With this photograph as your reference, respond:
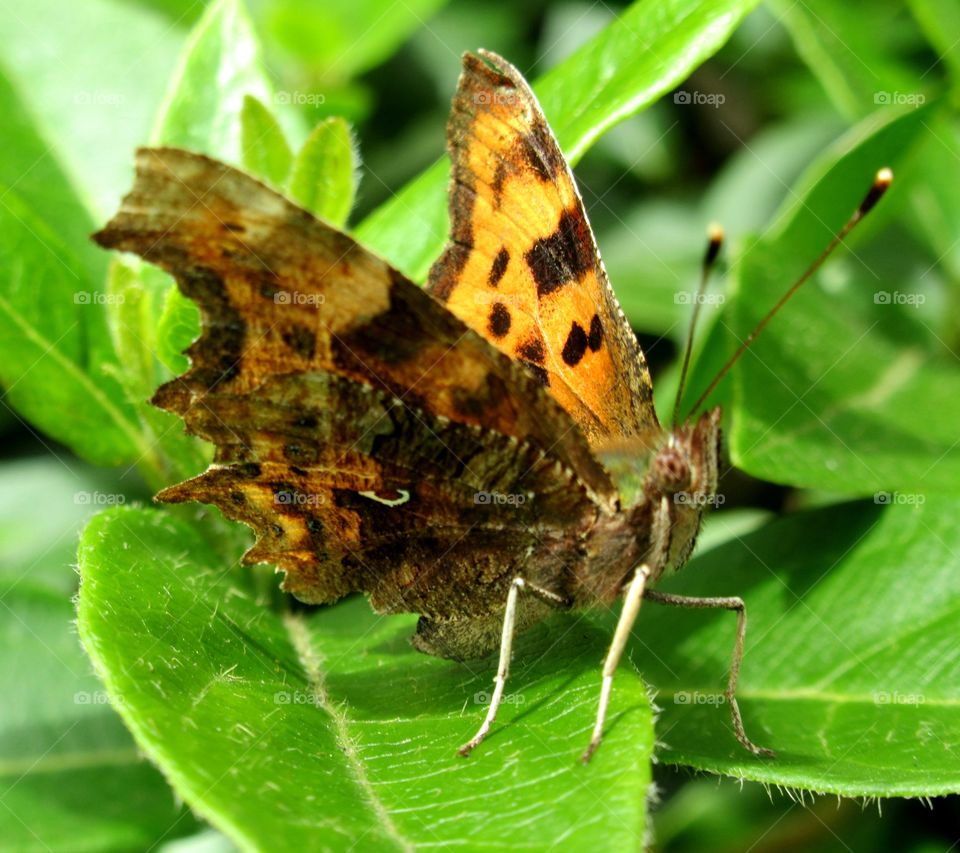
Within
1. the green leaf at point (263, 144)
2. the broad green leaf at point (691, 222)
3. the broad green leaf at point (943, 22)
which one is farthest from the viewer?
the broad green leaf at point (691, 222)

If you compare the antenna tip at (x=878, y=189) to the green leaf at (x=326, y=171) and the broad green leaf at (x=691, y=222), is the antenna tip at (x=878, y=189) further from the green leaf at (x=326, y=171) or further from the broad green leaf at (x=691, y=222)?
the broad green leaf at (x=691, y=222)

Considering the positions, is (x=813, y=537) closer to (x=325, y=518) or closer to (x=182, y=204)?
(x=325, y=518)

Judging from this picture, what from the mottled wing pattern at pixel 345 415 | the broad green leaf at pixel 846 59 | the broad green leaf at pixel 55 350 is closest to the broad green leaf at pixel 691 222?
the broad green leaf at pixel 846 59

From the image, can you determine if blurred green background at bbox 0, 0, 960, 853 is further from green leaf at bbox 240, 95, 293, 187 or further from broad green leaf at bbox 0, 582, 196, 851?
green leaf at bbox 240, 95, 293, 187

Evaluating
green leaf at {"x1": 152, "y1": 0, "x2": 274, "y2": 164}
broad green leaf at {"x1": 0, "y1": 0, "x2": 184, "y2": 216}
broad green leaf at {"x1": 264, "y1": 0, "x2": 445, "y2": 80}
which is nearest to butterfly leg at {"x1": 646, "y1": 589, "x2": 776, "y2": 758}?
green leaf at {"x1": 152, "y1": 0, "x2": 274, "y2": 164}

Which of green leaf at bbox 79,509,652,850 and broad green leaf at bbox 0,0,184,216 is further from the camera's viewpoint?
broad green leaf at bbox 0,0,184,216
